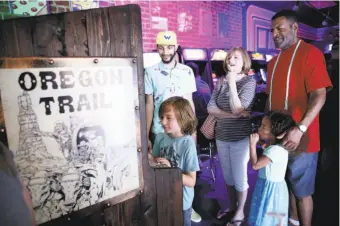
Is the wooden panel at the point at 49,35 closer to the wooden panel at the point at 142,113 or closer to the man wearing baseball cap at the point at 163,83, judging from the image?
the wooden panel at the point at 142,113

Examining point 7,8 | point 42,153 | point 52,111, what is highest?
point 7,8

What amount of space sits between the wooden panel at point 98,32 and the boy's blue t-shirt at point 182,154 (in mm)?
864

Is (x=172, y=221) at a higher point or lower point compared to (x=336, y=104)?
lower

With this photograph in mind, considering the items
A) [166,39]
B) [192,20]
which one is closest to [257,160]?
[166,39]

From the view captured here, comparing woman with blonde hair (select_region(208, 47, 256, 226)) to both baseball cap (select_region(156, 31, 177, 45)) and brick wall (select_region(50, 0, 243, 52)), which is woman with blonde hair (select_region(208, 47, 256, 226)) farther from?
brick wall (select_region(50, 0, 243, 52))

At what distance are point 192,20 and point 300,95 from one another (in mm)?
4289

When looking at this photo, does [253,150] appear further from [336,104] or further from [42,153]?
[42,153]

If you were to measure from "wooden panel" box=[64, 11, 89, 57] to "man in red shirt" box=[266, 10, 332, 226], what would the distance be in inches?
56.9

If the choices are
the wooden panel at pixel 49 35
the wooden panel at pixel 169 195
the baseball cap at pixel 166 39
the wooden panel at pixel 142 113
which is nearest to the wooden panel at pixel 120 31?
the wooden panel at pixel 142 113

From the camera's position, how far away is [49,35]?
0.68m

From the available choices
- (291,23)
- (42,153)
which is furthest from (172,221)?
(291,23)

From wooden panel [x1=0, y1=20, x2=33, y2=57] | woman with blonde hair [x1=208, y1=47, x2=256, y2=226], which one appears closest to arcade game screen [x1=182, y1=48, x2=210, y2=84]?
woman with blonde hair [x1=208, y1=47, x2=256, y2=226]

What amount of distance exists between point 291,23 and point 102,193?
6.07ft

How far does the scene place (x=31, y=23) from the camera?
2.13 ft
